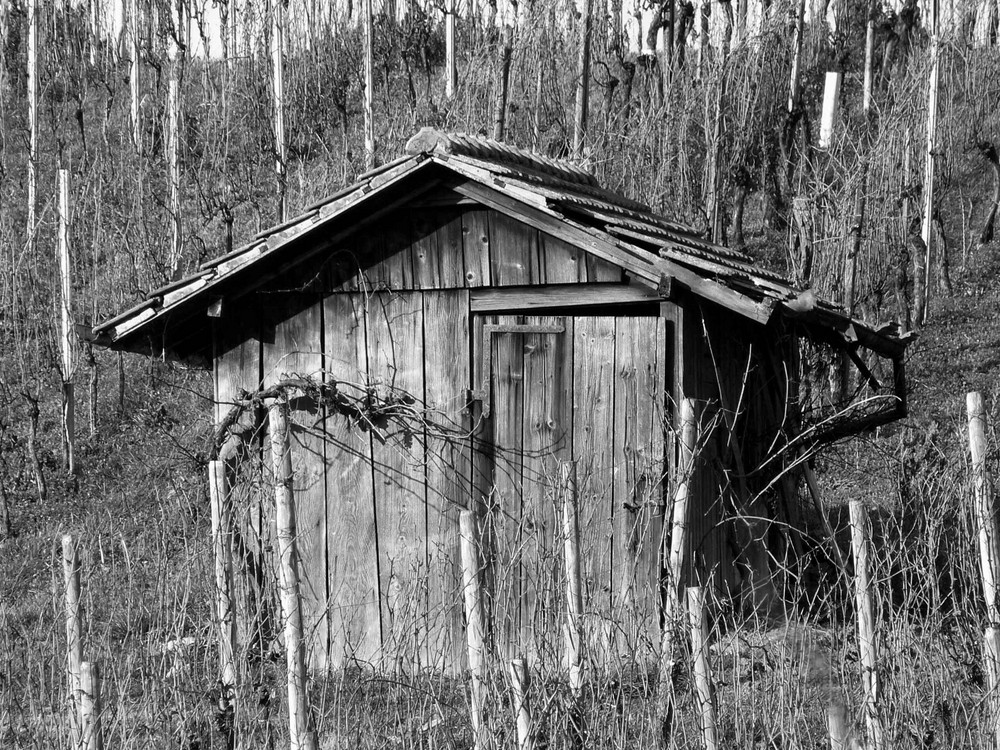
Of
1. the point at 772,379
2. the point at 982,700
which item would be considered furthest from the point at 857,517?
the point at 772,379

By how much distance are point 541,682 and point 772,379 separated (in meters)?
4.77

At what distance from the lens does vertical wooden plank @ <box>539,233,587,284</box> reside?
288 inches

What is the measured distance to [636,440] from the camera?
7.27 meters

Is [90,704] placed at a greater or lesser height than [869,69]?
lesser

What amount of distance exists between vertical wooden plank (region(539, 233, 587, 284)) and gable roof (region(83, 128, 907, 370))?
0.61 ft

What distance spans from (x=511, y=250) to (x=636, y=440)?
1.59 metres

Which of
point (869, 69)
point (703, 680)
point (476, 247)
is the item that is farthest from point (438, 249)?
point (869, 69)

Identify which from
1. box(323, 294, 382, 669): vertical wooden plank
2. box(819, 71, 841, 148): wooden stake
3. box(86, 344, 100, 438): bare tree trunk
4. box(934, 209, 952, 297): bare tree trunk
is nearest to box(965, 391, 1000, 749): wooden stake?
box(323, 294, 382, 669): vertical wooden plank

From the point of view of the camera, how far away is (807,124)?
1812 centimetres

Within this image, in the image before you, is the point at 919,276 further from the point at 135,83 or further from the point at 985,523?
the point at 135,83

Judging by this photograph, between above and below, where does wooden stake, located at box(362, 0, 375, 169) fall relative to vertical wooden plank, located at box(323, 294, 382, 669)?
above

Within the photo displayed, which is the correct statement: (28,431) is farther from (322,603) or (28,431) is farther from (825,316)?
(825,316)

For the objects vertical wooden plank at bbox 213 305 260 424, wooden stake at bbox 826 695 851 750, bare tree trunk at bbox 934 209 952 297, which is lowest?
wooden stake at bbox 826 695 851 750

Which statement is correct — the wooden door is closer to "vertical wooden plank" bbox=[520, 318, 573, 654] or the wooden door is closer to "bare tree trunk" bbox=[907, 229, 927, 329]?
"vertical wooden plank" bbox=[520, 318, 573, 654]
